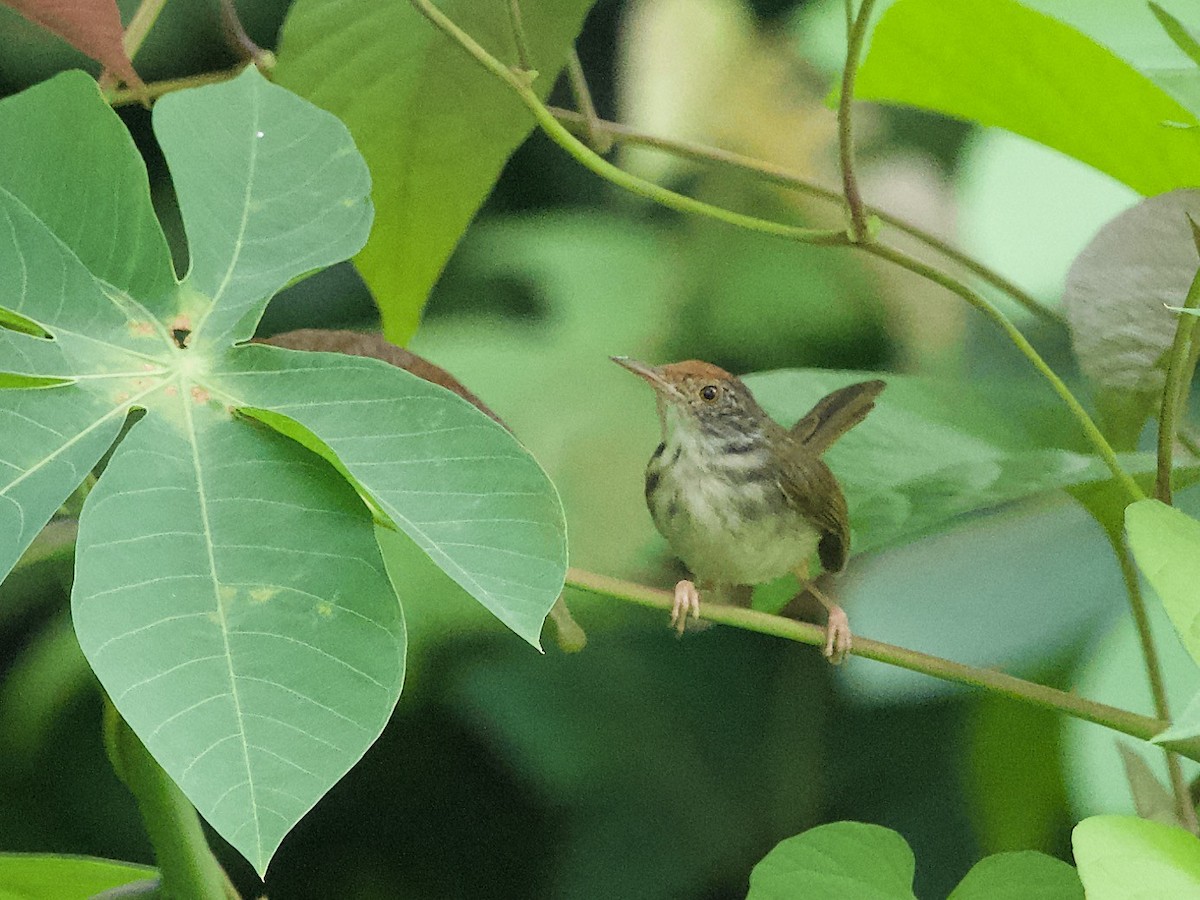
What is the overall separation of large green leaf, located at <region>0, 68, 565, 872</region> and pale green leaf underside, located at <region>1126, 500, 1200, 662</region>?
7.4 inches

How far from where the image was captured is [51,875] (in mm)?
551

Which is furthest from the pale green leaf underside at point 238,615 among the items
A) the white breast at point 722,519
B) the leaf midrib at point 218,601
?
the white breast at point 722,519

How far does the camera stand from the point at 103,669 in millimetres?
351

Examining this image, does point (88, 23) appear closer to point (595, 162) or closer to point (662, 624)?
point (595, 162)

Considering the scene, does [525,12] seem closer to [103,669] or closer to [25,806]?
[103,669]

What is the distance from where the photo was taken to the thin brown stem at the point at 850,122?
51cm

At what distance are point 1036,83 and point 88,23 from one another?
0.46 meters

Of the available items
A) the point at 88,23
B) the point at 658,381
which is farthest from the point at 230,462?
the point at 658,381

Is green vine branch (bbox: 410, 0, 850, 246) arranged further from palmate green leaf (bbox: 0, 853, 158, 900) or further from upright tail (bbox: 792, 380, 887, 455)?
palmate green leaf (bbox: 0, 853, 158, 900)

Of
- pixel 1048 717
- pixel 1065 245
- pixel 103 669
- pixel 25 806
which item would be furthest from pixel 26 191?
pixel 25 806

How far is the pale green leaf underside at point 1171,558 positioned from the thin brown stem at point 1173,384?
0.30 ft

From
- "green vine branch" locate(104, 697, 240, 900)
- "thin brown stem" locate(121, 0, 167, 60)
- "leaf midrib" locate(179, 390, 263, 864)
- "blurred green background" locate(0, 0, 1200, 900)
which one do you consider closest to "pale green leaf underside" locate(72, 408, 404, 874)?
"leaf midrib" locate(179, 390, 263, 864)

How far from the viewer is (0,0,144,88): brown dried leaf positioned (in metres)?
0.46

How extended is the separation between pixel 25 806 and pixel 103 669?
1271 mm
